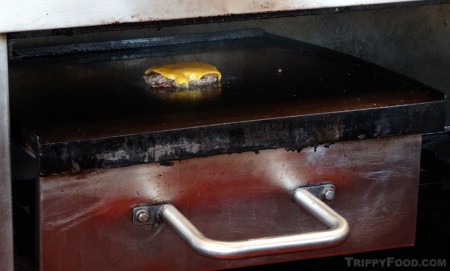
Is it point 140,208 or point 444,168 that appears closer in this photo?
point 140,208

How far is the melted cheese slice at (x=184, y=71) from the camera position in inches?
58.8

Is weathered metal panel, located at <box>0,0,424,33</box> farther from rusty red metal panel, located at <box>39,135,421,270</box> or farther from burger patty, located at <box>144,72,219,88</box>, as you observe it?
burger patty, located at <box>144,72,219,88</box>

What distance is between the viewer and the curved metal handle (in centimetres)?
112

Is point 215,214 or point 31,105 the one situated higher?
point 31,105

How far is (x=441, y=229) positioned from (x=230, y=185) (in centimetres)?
83

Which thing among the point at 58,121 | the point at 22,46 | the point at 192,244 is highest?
the point at 22,46

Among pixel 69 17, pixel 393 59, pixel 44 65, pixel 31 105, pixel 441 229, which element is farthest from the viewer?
pixel 393 59

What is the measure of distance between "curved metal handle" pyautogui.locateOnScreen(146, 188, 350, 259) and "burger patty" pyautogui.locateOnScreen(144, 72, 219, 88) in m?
0.31

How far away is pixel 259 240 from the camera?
114 centimetres

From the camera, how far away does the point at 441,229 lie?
76.0 inches

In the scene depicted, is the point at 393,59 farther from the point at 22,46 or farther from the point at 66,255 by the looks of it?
the point at 66,255

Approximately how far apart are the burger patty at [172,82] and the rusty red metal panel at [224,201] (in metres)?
0.27

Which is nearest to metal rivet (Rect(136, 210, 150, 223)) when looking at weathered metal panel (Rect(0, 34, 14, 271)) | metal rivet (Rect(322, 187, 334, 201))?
weathered metal panel (Rect(0, 34, 14, 271))

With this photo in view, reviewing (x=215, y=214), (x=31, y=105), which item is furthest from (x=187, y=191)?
(x=31, y=105)
